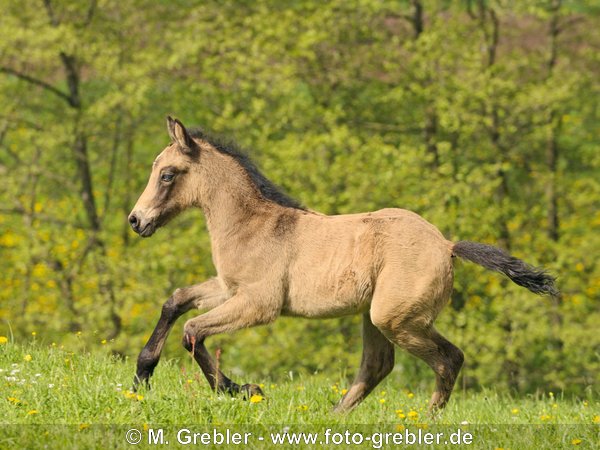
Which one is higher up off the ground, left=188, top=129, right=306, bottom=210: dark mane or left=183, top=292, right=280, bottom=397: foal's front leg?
left=188, top=129, right=306, bottom=210: dark mane

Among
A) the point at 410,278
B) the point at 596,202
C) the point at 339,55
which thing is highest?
the point at 339,55

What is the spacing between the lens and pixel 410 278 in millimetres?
6527

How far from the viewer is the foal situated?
6.57m

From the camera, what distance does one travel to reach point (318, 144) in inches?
608

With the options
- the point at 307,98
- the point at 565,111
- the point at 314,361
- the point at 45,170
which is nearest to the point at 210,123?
the point at 307,98

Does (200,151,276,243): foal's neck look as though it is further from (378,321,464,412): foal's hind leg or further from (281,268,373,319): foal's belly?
(378,321,464,412): foal's hind leg

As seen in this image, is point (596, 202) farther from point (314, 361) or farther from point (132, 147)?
point (132, 147)

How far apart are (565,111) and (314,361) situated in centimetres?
709

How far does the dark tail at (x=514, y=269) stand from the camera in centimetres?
661

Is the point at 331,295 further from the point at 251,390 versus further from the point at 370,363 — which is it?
the point at 251,390

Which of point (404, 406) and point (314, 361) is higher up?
point (404, 406)

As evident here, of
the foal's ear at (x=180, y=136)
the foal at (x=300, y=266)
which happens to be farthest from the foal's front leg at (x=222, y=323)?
the foal's ear at (x=180, y=136)

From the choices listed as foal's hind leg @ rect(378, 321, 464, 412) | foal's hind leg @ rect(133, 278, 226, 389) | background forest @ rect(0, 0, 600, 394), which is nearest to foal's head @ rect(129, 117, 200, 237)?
foal's hind leg @ rect(133, 278, 226, 389)

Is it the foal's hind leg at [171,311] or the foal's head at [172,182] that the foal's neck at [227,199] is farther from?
the foal's hind leg at [171,311]
